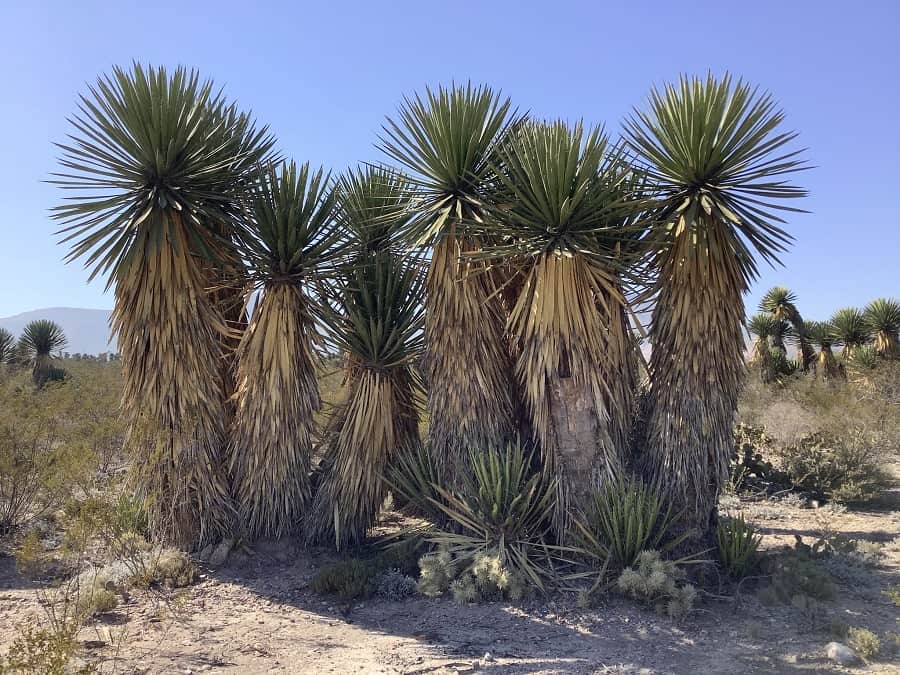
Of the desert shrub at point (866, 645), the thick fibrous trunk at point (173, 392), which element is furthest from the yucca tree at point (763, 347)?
the thick fibrous trunk at point (173, 392)

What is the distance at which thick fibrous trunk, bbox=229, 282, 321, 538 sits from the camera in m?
7.06

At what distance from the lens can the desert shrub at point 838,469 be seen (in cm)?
953

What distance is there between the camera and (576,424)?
650 centimetres

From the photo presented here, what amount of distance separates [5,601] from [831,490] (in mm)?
10601

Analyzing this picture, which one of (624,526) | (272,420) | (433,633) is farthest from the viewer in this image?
(272,420)

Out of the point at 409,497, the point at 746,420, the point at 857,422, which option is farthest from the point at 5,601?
the point at 746,420

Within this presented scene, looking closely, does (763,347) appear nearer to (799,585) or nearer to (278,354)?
(799,585)

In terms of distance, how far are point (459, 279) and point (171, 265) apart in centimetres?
313

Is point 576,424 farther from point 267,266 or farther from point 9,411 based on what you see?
point 9,411

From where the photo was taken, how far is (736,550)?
20.3ft

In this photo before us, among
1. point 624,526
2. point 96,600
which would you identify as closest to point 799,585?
point 624,526

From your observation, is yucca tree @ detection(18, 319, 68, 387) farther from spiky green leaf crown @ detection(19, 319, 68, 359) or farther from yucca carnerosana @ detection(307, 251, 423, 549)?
yucca carnerosana @ detection(307, 251, 423, 549)

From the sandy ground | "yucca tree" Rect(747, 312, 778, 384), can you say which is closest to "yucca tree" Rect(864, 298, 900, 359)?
"yucca tree" Rect(747, 312, 778, 384)

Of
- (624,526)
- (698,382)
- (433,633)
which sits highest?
(698,382)
